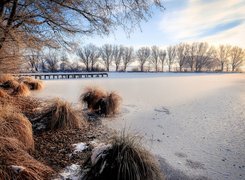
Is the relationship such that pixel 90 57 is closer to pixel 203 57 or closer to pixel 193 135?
pixel 203 57

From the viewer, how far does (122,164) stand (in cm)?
202

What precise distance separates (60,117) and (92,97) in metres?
2.10

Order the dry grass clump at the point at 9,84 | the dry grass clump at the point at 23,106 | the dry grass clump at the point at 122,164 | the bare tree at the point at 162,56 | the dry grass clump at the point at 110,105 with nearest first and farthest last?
the dry grass clump at the point at 122,164 → the dry grass clump at the point at 23,106 → the dry grass clump at the point at 110,105 → the dry grass clump at the point at 9,84 → the bare tree at the point at 162,56

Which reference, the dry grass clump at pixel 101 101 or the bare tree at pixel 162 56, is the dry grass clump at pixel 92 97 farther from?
the bare tree at pixel 162 56

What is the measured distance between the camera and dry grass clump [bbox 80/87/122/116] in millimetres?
5723

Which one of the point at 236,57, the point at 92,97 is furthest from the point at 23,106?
the point at 236,57

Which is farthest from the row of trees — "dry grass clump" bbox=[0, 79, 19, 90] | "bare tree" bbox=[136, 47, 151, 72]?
"dry grass clump" bbox=[0, 79, 19, 90]

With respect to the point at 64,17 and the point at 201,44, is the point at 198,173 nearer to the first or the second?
the point at 64,17

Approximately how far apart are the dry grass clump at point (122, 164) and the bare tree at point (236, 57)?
6757 centimetres

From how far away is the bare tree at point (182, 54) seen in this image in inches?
2154

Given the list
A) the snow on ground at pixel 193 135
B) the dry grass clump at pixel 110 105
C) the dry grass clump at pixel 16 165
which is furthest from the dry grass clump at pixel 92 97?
the dry grass clump at pixel 16 165

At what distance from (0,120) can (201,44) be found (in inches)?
2450

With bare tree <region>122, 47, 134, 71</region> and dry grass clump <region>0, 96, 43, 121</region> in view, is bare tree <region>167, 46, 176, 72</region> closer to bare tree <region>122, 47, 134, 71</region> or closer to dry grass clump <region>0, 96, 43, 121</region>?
bare tree <region>122, 47, 134, 71</region>

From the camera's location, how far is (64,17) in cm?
494
